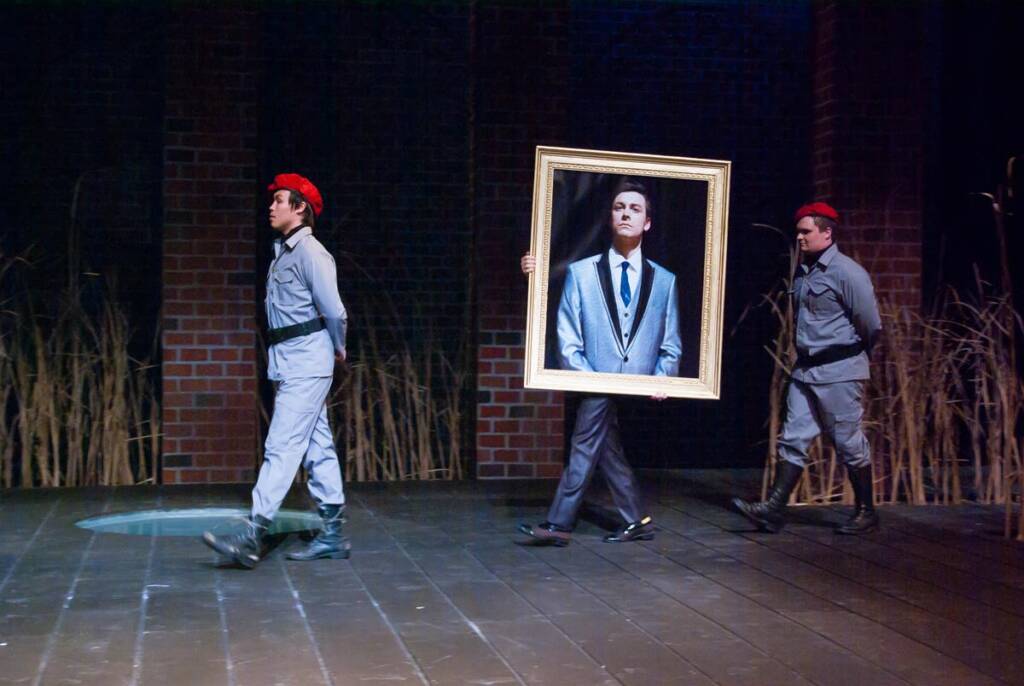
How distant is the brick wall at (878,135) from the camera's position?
8.82 meters

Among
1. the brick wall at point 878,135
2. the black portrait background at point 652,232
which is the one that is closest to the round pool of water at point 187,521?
the black portrait background at point 652,232

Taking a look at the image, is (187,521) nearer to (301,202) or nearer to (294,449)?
(294,449)

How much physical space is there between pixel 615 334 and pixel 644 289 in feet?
0.88

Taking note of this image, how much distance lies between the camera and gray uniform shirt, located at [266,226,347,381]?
659 cm

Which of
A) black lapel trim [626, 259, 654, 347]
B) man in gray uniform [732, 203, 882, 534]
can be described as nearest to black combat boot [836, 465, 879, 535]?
man in gray uniform [732, 203, 882, 534]

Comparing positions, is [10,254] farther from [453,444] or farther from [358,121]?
[453,444]

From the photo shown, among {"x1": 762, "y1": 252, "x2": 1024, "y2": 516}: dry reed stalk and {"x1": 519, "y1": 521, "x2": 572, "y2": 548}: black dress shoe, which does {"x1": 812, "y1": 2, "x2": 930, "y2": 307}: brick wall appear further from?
{"x1": 519, "y1": 521, "x2": 572, "y2": 548}: black dress shoe

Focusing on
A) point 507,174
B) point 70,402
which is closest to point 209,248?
point 70,402

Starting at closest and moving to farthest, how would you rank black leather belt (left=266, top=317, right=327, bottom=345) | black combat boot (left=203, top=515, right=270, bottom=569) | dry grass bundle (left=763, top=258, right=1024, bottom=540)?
1. black combat boot (left=203, top=515, right=270, bottom=569)
2. black leather belt (left=266, top=317, right=327, bottom=345)
3. dry grass bundle (left=763, top=258, right=1024, bottom=540)

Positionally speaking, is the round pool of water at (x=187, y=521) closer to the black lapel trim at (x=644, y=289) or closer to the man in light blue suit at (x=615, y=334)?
the man in light blue suit at (x=615, y=334)

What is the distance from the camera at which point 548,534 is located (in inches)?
276

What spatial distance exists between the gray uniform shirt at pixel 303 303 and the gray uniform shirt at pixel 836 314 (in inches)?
99.1

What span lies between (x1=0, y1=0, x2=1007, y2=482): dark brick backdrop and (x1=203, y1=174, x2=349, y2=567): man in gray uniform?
2.33m

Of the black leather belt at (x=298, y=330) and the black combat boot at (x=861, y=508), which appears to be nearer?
the black leather belt at (x=298, y=330)
